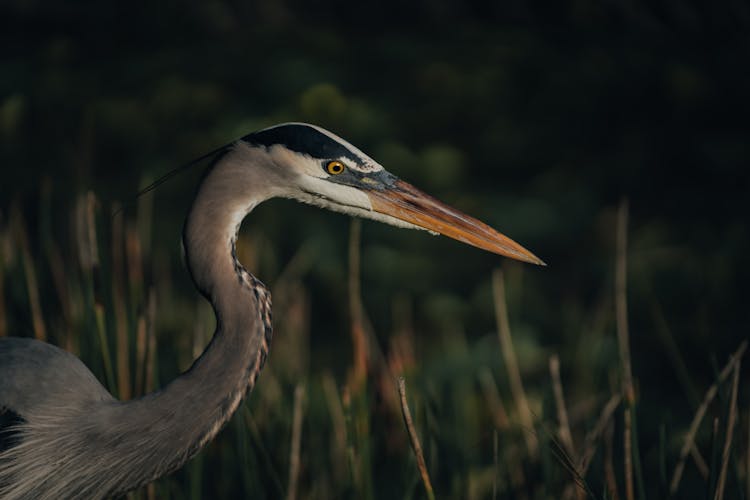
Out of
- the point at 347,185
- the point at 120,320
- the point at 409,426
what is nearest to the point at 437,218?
the point at 347,185

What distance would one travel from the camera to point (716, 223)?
3631 mm

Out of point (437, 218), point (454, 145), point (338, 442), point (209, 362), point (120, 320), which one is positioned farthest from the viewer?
point (454, 145)

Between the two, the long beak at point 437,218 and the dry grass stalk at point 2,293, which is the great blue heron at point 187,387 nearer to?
the long beak at point 437,218

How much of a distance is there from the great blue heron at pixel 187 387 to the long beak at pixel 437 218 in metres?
0.10

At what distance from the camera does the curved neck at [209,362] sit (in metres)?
1.34

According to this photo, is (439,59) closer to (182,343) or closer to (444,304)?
(444,304)

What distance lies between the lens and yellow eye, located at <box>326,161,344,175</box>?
4.65 feet

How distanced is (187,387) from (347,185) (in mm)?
428

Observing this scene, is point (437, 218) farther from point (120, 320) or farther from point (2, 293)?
point (2, 293)

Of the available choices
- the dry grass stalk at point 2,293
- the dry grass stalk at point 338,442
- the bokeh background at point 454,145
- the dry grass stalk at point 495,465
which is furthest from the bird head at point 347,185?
the bokeh background at point 454,145

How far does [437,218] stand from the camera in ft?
4.80

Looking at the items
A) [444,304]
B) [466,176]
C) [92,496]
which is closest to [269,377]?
[92,496]

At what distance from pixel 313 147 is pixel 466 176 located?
2.50 metres

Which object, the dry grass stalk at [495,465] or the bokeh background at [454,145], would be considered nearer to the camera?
the dry grass stalk at [495,465]
